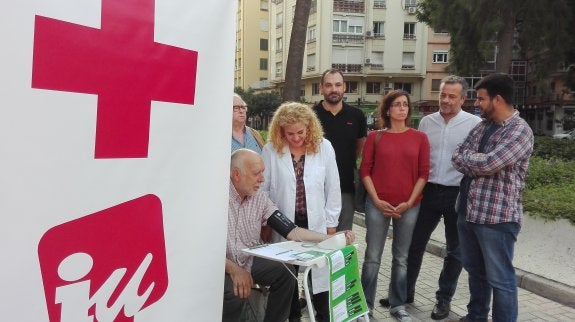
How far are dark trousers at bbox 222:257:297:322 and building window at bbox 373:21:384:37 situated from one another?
39270 mm

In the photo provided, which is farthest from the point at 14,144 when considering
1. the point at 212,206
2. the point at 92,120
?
the point at 212,206

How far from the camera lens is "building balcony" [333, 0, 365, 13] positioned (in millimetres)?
39119

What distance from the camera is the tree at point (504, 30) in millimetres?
13469

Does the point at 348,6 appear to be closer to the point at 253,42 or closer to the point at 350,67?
the point at 350,67

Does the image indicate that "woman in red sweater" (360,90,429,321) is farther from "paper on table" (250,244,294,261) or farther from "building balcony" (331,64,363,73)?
"building balcony" (331,64,363,73)

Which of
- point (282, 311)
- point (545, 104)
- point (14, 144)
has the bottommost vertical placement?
point (282, 311)

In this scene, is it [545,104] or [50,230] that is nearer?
[50,230]

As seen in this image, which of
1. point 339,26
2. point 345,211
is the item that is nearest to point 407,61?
point 339,26

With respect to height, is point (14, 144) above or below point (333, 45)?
below

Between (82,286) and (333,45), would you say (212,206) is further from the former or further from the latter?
(333,45)

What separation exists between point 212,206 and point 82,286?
0.54 meters

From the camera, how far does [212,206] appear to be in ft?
5.70

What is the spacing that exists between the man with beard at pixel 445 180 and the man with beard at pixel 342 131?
53cm

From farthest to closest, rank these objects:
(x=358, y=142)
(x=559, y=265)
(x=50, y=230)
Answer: (x=559, y=265)
(x=358, y=142)
(x=50, y=230)
